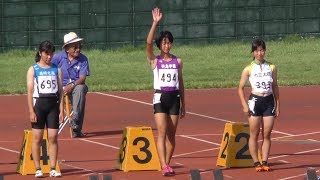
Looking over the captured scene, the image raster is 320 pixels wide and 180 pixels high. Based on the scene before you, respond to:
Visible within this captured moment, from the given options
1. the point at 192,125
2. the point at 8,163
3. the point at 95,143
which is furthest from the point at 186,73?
the point at 8,163

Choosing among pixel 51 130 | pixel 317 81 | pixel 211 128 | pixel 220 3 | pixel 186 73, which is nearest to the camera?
pixel 51 130

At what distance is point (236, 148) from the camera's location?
1767 centimetres

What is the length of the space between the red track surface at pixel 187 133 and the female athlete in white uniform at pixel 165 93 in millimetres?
518

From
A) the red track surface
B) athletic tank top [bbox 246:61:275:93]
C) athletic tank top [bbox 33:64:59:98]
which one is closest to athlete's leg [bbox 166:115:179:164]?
the red track surface

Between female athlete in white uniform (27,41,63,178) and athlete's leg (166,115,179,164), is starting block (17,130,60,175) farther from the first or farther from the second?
athlete's leg (166,115,179,164)

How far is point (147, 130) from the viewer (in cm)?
1750

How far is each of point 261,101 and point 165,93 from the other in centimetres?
136

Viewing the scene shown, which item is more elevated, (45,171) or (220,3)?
(220,3)

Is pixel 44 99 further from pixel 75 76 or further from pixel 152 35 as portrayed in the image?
pixel 75 76

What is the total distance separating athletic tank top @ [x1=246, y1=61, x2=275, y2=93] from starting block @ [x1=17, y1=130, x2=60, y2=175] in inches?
119

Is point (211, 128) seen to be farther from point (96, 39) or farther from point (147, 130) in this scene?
point (96, 39)

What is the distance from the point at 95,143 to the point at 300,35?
691 inches

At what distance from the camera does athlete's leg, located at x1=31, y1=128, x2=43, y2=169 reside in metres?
16.6

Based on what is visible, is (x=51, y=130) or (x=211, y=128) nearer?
(x=51, y=130)
